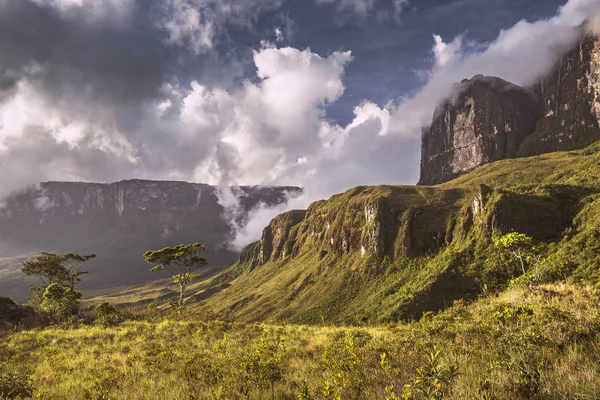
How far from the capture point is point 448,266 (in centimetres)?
9325

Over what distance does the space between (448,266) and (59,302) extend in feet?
305

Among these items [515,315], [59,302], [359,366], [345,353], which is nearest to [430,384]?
[359,366]

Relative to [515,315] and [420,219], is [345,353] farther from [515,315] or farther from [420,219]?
[420,219]

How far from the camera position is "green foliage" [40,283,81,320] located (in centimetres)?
3353

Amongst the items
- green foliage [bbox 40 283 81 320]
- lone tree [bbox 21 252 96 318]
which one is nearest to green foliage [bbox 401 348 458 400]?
lone tree [bbox 21 252 96 318]

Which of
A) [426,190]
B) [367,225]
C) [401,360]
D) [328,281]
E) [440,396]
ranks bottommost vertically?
[328,281]

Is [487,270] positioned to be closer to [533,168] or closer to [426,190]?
[426,190]

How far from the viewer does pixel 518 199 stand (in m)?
95.5

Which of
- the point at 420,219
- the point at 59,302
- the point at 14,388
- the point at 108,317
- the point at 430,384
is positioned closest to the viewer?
the point at 430,384

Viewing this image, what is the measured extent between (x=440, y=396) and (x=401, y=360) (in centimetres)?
434

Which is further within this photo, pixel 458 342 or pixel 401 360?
Answer: pixel 458 342

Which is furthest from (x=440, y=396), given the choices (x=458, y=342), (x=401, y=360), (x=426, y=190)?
(x=426, y=190)

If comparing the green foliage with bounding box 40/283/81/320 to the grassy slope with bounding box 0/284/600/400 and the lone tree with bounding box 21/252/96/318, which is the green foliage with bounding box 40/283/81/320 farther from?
the grassy slope with bounding box 0/284/600/400

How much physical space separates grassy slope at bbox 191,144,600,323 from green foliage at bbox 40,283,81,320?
2568 inches
